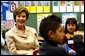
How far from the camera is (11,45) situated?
7.80 ft

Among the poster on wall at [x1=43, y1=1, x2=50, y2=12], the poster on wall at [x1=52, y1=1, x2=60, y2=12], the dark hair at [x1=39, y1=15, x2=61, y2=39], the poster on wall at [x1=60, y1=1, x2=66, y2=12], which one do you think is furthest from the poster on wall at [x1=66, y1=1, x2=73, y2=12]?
the dark hair at [x1=39, y1=15, x2=61, y2=39]

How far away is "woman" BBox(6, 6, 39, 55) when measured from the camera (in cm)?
237

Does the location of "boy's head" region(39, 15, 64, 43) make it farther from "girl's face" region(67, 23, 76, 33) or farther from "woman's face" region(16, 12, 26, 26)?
"girl's face" region(67, 23, 76, 33)

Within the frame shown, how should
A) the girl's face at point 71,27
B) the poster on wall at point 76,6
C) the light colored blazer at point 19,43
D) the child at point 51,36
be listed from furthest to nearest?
the poster on wall at point 76,6, the girl's face at point 71,27, the light colored blazer at point 19,43, the child at point 51,36

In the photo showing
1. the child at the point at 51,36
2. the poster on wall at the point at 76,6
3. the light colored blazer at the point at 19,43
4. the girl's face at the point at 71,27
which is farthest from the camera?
the poster on wall at the point at 76,6

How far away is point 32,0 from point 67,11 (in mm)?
712

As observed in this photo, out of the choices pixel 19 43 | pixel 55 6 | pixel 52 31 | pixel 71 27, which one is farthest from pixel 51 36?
pixel 55 6

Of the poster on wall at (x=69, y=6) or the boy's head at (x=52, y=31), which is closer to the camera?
the boy's head at (x=52, y=31)

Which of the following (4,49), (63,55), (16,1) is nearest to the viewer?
(63,55)

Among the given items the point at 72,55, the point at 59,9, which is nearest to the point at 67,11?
the point at 59,9

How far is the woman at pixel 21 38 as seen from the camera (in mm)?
2372

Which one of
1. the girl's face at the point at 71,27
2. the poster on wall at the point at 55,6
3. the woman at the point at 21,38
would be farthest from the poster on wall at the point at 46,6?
the woman at the point at 21,38

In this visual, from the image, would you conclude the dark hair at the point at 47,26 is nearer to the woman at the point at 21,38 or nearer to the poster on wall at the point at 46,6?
the woman at the point at 21,38

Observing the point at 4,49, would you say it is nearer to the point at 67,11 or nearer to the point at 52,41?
the point at 52,41
